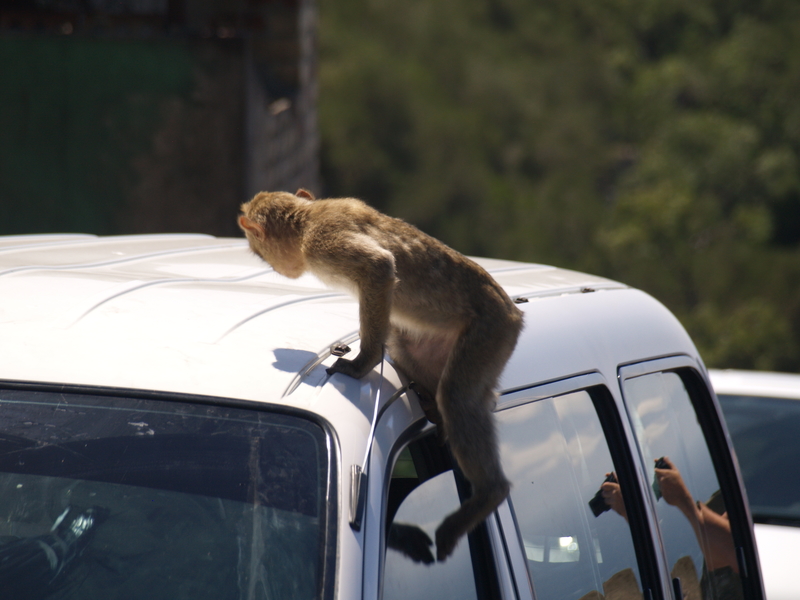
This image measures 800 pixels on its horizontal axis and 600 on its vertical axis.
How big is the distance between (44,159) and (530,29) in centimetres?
3459

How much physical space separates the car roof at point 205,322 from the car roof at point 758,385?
7.76 feet

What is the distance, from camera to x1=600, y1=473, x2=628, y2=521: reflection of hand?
2.26 metres

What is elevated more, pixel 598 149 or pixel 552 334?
pixel 552 334

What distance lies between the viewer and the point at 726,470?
9.50ft

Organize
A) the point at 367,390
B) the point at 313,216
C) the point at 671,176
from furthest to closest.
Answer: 1. the point at 671,176
2. the point at 313,216
3. the point at 367,390

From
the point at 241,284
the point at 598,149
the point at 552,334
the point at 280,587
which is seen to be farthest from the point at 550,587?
the point at 598,149

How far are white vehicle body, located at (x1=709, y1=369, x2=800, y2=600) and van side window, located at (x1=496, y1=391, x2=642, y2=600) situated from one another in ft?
5.56

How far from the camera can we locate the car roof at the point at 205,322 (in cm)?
153

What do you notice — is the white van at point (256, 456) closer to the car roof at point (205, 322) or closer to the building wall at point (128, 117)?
the car roof at point (205, 322)

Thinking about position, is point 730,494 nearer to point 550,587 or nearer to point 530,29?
point 550,587

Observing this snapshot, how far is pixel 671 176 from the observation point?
1278 inches

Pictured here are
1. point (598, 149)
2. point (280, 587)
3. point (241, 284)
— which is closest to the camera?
point (280, 587)

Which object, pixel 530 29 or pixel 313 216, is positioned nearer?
pixel 313 216

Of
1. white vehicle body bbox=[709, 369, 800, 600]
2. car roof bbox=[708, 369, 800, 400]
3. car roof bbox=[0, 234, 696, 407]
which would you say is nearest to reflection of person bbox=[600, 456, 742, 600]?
car roof bbox=[0, 234, 696, 407]
